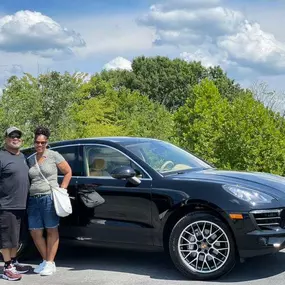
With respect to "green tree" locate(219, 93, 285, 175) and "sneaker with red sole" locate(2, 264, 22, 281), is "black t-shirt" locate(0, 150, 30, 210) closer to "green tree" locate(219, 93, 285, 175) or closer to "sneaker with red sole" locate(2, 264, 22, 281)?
"sneaker with red sole" locate(2, 264, 22, 281)

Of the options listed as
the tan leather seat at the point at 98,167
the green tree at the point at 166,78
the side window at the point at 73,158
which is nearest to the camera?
the tan leather seat at the point at 98,167

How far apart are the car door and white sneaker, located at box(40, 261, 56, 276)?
49 centimetres

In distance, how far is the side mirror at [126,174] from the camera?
5844 mm

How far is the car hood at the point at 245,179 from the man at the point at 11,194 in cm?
176

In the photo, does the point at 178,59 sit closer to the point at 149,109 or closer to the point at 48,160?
the point at 149,109

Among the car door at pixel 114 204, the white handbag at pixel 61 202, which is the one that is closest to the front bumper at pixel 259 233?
the car door at pixel 114 204

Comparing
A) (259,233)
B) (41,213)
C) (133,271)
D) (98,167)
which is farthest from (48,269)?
(259,233)

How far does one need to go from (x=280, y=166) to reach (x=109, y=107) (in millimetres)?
25818

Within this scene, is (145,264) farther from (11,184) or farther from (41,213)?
(11,184)

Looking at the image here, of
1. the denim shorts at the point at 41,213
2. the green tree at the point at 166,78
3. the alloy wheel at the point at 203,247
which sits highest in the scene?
the green tree at the point at 166,78

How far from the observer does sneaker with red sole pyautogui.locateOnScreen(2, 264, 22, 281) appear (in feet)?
19.5

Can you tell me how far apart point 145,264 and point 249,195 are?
1697mm

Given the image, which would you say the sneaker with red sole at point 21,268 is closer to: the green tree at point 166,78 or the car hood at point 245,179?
the car hood at point 245,179

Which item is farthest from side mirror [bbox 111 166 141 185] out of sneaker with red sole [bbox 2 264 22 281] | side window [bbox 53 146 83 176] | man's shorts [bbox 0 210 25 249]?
sneaker with red sole [bbox 2 264 22 281]
